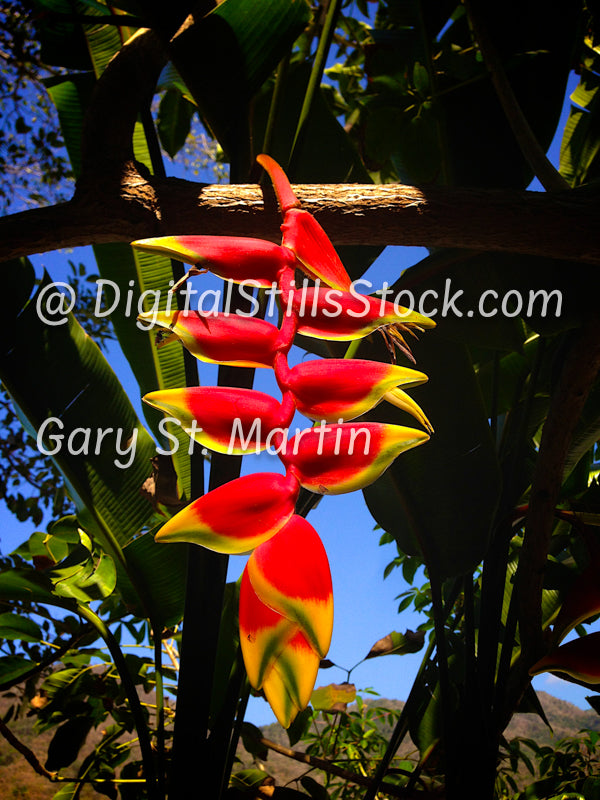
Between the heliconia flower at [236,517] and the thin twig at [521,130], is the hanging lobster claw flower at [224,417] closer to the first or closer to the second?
the heliconia flower at [236,517]

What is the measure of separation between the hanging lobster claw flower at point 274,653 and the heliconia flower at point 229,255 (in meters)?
0.17

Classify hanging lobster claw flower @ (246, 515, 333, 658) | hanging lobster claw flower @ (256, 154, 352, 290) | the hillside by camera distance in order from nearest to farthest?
hanging lobster claw flower @ (246, 515, 333, 658) → hanging lobster claw flower @ (256, 154, 352, 290) → the hillside

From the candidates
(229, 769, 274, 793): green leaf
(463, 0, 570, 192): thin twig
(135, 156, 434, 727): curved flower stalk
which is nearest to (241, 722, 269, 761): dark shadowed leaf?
(229, 769, 274, 793): green leaf

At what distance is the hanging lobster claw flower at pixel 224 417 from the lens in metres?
0.24

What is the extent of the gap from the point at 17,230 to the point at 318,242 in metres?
0.32

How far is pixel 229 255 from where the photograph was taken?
0.30m

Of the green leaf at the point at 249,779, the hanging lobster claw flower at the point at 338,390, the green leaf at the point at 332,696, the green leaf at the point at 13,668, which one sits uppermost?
the hanging lobster claw flower at the point at 338,390

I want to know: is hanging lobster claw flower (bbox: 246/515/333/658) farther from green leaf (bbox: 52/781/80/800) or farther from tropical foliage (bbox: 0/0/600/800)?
green leaf (bbox: 52/781/80/800)

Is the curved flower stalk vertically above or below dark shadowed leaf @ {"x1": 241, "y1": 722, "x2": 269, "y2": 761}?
above

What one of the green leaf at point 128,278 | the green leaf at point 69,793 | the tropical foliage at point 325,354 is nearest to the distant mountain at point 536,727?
the tropical foliage at point 325,354

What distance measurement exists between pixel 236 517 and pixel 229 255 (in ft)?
0.52

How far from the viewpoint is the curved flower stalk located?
0.22 metres

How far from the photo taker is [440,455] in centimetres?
81

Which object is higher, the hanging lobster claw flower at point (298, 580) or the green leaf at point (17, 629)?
the hanging lobster claw flower at point (298, 580)
